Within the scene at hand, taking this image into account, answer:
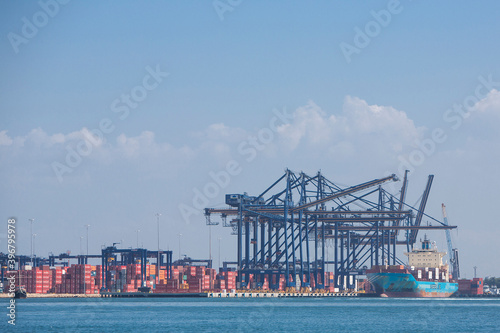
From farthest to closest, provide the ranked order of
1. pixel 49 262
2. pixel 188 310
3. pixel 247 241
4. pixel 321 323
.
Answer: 1. pixel 49 262
2. pixel 247 241
3. pixel 188 310
4. pixel 321 323

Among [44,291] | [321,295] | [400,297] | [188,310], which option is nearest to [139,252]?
[44,291]

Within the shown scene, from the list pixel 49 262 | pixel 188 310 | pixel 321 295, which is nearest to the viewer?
pixel 188 310

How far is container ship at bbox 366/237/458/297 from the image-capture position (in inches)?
5458

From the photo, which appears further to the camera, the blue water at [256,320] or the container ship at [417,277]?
the container ship at [417,277]

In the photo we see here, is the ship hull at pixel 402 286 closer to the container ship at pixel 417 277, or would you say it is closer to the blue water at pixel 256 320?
the container ship at pixel 417 277

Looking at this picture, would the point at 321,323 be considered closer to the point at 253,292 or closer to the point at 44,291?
the point at 253,292

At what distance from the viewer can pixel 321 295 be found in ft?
464

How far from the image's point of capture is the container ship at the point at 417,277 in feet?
455

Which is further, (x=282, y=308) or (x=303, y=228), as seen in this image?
(x=303, y=228)

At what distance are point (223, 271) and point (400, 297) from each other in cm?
2813

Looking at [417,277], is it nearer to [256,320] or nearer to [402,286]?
[402,286]

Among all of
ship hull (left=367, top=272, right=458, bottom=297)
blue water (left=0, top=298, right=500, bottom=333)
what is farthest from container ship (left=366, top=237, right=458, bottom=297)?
blue water (left=0, top=298, right=500, bottom=333)

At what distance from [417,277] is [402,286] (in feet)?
8.67

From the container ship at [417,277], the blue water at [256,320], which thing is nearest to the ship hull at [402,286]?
the container ship at [417,277]
